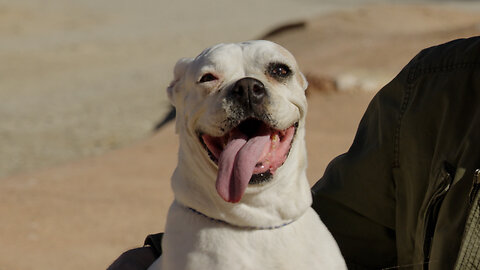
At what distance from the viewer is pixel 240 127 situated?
2.93 meters

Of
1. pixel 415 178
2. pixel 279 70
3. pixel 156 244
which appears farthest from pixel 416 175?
pixel 156 244

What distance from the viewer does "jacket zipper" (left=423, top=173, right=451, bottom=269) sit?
2803 mm

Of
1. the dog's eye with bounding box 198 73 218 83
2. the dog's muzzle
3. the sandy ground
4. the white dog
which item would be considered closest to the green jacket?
the white dog

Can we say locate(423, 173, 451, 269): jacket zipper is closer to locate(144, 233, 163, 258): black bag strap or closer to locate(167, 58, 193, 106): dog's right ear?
locate(167, 58, 193, 106): dog's right ear

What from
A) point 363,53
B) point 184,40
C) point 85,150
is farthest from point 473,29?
point 184,40

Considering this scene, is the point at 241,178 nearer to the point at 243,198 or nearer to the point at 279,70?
the point at 243,198

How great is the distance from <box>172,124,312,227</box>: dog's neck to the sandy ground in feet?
9.10

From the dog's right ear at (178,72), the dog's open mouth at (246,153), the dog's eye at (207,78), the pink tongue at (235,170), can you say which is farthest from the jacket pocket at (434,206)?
the dog's right ear at (178,72)

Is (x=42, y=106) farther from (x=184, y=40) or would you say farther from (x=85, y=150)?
(x=184, y=40)

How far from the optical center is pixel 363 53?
1081 cm

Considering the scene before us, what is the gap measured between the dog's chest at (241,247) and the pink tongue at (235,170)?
17 cm

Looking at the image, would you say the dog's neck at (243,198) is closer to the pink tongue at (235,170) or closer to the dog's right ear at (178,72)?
the pink tongue at (235,170)

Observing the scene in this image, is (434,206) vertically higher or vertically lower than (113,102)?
higher

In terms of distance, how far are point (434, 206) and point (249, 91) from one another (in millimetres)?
795
